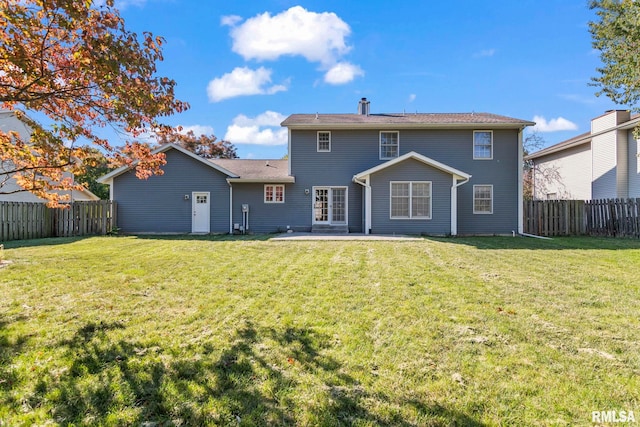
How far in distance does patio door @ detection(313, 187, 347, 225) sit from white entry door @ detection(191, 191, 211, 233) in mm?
5326

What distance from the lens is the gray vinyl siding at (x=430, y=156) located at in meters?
15.8

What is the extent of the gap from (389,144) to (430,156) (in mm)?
2079

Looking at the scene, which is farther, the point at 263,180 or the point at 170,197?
the point at 170,197

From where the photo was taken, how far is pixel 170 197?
1606 centimetres

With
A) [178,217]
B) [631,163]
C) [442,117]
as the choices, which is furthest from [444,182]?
[178,217]

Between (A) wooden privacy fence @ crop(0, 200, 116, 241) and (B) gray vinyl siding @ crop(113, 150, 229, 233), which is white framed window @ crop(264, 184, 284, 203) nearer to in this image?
(B) gray vinyl siding @ crop(113, 150, 229, 233)

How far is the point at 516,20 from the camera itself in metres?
12.4

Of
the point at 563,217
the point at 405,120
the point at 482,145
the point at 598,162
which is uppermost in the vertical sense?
the point at 405,120

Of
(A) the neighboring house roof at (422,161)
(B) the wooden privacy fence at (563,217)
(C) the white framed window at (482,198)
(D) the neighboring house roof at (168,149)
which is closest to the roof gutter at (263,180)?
(D) the neighboring house roof at (168,149)

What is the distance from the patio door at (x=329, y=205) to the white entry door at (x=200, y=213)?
5.33 m

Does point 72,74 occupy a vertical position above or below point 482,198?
above

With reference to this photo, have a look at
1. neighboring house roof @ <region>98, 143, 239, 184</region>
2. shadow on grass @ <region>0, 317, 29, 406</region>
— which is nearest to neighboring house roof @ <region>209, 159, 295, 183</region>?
neighboring house roof @ <region>98, 143, 239, 184</region>

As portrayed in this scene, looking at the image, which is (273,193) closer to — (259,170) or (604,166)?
(259,170)

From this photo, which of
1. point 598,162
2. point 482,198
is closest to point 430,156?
point 482,198
